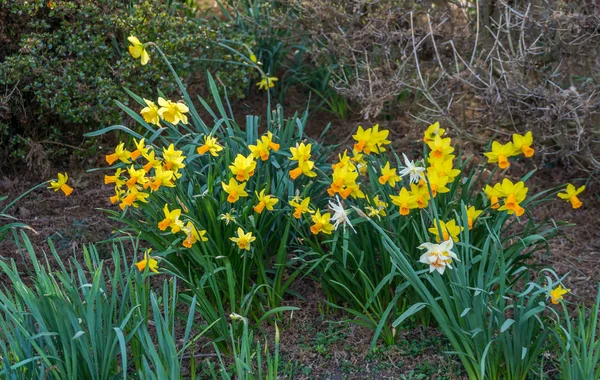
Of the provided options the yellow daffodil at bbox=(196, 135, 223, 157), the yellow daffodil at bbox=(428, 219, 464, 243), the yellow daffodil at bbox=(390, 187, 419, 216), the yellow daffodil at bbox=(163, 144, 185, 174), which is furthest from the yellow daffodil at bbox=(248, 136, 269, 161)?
the yellow daffodil at bbox=(428, 219, 464, 243)

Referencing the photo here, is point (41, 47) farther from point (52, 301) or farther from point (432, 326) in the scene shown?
point (432, 326)

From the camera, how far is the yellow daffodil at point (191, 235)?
2824 mm

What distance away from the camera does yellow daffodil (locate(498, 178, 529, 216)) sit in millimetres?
2799

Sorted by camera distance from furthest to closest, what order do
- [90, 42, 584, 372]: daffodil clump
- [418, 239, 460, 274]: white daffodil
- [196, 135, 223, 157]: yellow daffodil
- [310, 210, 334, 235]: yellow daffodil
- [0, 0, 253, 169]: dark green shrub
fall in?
1. [0, 0, 253, 169]: dark green shrub
2. [196, 135, 223, 157]: yellow daffodil
3. [310, 210, 334, 235]: yellow daffodil
4. [90, 42, 584, 372]: daffodil clump
5. [418, 239, 460, 274]: white daffodil

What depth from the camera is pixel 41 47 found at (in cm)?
395

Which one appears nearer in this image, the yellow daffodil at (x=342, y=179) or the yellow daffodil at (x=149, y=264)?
the yellow daffodil at (x=149, y=264)

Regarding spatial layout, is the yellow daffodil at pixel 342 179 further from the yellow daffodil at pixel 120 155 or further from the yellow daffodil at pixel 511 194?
the yellow daffodil at pixel 120 155

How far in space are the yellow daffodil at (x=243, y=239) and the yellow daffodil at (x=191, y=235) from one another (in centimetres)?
13

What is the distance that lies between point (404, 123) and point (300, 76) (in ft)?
2.57

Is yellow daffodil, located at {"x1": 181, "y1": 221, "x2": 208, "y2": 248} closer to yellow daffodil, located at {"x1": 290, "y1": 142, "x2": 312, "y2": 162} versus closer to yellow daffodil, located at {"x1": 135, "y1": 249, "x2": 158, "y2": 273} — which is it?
yellow daffodil, located at {"x1": 135, "y1": 249, "x2": 158, "y2": 273}

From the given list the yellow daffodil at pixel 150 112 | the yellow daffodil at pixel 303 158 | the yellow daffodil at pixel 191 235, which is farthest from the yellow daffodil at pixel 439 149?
the yellow daffodil at pixel 150 112

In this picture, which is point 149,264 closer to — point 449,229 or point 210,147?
point 210,147

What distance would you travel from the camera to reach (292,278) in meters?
3.15

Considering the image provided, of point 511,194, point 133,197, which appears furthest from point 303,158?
point 511,194
